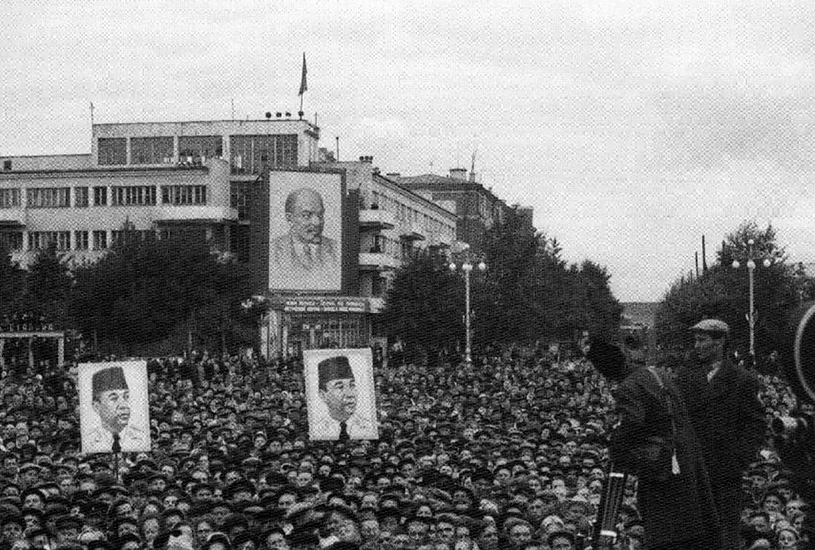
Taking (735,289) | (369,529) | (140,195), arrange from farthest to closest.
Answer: (140,195)
(735,289)
(369,529)

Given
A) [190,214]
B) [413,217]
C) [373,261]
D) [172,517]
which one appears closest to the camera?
[172,517]

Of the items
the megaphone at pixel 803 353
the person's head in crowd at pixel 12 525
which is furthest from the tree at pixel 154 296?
the megaphone at pixel 803 353

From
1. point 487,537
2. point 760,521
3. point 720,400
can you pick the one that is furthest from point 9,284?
point 720,400

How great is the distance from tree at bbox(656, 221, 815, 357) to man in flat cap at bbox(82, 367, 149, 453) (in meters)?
33.3

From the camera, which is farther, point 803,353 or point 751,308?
point 751,308

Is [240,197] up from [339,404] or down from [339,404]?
up

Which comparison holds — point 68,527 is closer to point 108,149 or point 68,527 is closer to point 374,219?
point 374,219

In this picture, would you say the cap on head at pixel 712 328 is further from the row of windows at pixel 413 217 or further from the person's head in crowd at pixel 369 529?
the row of windows at pixel 413 217

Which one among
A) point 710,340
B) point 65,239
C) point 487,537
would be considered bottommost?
point 487,537

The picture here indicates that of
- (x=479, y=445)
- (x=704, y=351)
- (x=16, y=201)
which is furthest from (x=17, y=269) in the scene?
(x=704, y=351)

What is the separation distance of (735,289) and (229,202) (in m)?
42.3

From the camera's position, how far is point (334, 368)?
75.8 ft

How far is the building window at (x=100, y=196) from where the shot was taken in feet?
327

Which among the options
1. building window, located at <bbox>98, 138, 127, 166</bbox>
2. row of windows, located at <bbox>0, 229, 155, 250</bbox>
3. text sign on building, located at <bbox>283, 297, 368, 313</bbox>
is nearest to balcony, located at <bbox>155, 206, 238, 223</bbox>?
row of windows, located at <bbox>0, 229, 155, 250</bbox>
